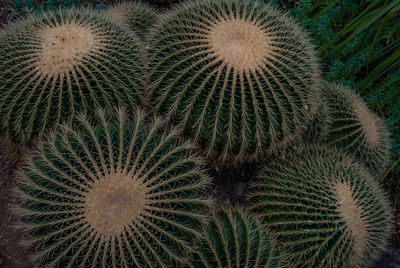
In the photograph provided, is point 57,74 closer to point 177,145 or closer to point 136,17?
point 177,145

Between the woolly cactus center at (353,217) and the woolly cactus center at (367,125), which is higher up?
the woolly cactus center at (367,125)

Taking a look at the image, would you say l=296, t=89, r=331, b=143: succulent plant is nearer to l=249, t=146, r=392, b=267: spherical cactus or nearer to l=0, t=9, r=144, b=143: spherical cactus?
l=249, t=146, r=392, b=267: spherical cactus

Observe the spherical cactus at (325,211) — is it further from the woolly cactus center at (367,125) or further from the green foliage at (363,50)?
the green foliage at (363,50)

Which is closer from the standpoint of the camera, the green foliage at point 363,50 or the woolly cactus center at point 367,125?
the woolly cactus center at point 367,125

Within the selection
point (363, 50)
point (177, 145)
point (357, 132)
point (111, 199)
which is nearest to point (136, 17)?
point (177, 145)

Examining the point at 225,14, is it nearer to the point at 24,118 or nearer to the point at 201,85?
the point at 201,85

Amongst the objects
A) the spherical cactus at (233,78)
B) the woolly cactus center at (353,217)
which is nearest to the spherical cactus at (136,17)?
the spherical cactus at (233,78)

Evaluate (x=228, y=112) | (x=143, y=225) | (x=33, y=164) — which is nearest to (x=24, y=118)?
(x=33, y=164)
